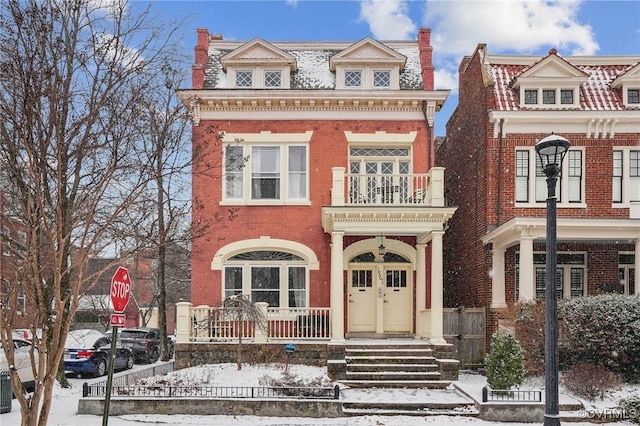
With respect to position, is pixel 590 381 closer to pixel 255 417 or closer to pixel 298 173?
pixel 255 417

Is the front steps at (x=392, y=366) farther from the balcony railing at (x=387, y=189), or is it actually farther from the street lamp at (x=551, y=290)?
the street lamp at (x=551, y=290)

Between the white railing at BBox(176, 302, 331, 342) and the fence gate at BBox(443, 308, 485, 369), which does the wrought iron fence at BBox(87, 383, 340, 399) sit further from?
the fence gate at BBox(443, 308, 485, 369)

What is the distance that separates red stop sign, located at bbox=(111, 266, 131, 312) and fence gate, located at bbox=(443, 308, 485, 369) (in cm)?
1213

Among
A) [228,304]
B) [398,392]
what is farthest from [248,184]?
[398,392]

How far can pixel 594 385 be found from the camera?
1376 centimetres

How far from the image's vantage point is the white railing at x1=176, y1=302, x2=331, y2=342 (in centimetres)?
1717

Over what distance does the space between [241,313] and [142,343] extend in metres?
11.2

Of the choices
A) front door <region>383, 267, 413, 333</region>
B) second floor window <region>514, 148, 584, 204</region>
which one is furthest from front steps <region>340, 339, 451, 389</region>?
second floor window <region>514, 148, 584, 204</region>

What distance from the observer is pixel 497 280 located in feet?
63.0

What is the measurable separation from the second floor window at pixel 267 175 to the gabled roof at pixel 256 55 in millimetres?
2642

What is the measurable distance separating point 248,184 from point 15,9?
13.1 metres

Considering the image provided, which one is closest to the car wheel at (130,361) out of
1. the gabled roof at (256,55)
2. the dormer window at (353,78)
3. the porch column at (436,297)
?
the gabled roof at (256,55)

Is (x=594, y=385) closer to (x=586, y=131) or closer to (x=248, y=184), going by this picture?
(x=586, y=131)

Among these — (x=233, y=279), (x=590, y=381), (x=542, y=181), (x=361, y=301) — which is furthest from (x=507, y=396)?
(x=233, y=279)
